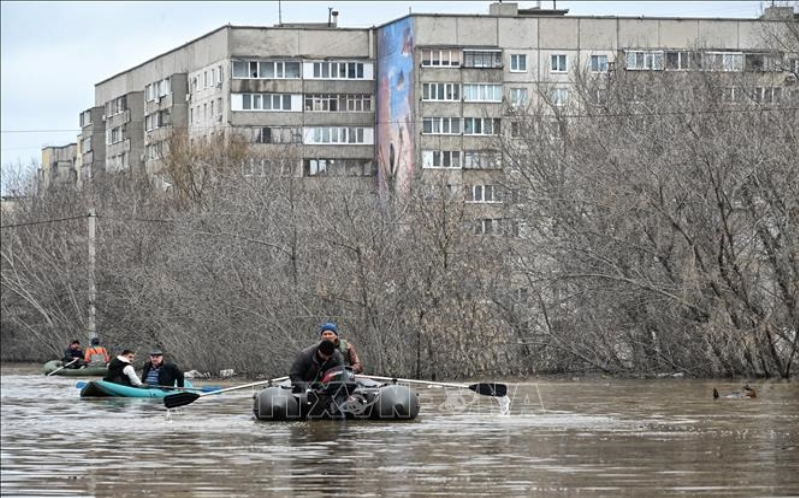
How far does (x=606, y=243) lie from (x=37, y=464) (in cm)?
2693

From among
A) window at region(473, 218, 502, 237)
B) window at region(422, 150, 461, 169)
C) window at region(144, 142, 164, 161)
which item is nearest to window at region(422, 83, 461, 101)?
window at region(422, 150, 461, 169)

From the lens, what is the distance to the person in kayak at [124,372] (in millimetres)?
34969

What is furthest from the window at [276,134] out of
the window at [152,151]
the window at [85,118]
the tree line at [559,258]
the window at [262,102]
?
the tree line at [559,258]

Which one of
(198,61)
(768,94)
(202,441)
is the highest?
(198,61)

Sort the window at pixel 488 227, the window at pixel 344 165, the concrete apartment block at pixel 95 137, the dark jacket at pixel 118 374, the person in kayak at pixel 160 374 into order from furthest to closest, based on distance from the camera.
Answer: the concrete apartment block at pixel 95 137 < the window at pixel 344 165 < the window at pixel 488 227 < the person in kayak at pixel 160 374 < the dark jacket at pixel 118 374

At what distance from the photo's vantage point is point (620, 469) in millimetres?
18656

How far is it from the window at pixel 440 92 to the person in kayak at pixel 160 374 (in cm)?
6026

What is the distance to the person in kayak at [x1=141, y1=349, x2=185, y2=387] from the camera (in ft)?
116

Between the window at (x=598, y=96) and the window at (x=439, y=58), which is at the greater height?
the window at (x=439, y=58)

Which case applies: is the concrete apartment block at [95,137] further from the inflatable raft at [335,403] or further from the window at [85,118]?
the inflatable raft at [335,403]

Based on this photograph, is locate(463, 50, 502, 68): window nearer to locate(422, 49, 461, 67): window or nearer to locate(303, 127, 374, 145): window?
locate(422, 49, 461, 67): window

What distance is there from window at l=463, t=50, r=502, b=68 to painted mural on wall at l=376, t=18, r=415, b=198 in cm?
316

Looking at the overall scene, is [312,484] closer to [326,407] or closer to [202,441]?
[202,441]

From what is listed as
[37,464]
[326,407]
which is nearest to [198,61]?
[326,407]
